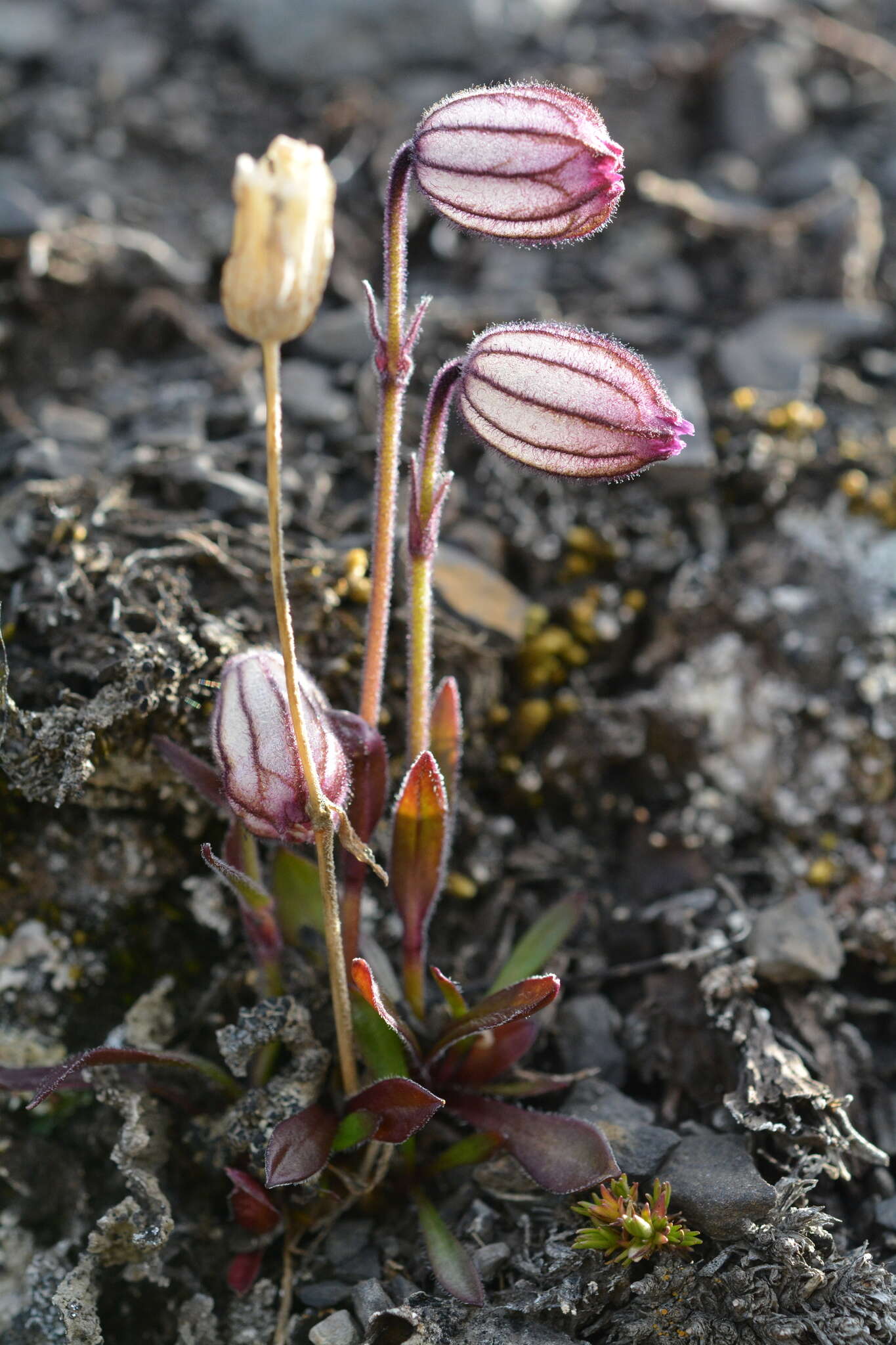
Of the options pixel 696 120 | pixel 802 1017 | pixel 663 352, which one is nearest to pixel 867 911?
pixel 802 1017

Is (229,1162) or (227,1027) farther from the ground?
(227,1027)

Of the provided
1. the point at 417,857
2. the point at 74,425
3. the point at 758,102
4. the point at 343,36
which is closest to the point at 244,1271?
the point at 417,857

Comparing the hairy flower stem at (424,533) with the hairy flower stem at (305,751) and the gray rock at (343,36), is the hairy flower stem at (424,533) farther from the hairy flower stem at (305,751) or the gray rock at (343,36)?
the gray rock at (343,36)

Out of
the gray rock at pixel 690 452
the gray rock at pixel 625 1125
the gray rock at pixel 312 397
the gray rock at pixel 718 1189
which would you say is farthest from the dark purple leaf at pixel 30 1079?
the gray rock at pixel 690 452

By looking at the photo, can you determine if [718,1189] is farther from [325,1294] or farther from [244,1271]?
[244,1271]

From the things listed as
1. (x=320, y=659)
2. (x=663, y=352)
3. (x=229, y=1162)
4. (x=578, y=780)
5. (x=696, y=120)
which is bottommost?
(x=229, y=1162)

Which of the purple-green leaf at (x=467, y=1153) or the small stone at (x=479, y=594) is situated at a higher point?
the small stone at (x=479, y=594)

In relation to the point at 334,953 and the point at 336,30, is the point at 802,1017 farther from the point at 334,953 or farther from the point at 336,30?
the point at 336,30
